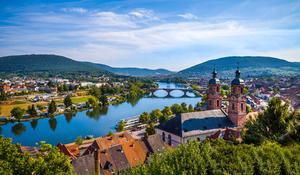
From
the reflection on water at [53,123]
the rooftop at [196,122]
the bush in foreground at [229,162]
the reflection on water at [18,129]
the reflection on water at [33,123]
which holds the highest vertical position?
the bush in foreground at [229,162]

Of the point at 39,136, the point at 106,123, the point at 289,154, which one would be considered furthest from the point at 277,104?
the point at 106,123

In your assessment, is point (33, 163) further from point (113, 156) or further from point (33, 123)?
point (33, 123)

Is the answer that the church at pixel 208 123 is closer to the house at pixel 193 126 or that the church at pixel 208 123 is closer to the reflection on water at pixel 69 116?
the house at pixel 193 126

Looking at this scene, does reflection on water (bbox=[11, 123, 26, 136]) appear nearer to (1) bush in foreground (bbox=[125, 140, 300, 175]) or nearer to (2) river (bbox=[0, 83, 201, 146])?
(2) river (bbox=[0, 83, 201, 146])

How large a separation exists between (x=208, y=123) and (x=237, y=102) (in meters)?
3.66

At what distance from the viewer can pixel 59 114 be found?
60156 mm

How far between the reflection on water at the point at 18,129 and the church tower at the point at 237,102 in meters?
32.2

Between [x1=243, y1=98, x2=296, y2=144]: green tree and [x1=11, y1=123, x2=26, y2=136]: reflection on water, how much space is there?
1517 inches

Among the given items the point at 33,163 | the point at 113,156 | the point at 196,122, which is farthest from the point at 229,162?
the point at 196,122

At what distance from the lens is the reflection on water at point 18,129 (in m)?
44.4

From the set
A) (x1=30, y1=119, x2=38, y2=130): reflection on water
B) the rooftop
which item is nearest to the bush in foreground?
the rooftop

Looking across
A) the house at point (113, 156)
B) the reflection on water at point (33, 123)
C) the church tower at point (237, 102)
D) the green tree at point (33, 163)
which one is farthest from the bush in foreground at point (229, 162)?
the reflection on water at point (33, 123)

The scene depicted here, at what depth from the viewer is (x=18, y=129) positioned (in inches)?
1837

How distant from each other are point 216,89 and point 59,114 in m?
39.1
